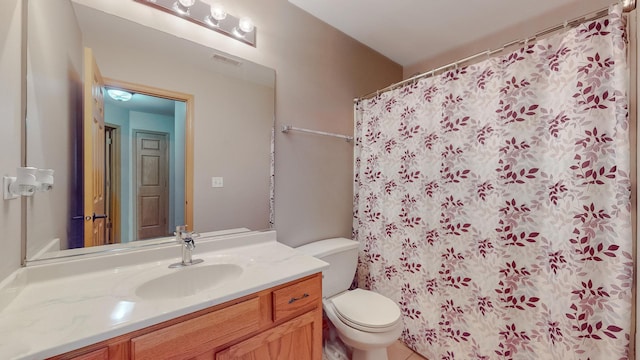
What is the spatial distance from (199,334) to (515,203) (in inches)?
59.1

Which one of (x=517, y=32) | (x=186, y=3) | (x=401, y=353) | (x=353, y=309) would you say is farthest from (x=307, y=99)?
(x=401, y=353)

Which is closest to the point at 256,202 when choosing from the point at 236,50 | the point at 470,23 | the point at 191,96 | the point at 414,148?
the point at 191,96

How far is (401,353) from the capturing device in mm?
1714

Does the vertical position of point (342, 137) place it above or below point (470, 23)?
below

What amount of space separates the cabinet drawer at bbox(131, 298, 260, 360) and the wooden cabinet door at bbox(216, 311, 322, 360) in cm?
5

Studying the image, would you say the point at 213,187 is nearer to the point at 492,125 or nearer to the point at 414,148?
the point at 414,148

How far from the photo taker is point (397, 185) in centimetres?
179

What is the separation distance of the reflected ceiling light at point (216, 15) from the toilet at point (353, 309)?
1.45 meters

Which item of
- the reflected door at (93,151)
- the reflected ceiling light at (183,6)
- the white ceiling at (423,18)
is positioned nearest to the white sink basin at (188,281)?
the reflected door at (93,151)

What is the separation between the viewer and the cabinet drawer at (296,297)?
98 cm

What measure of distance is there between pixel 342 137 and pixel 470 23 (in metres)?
1.21

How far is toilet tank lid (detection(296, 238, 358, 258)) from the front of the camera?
64.1 inches

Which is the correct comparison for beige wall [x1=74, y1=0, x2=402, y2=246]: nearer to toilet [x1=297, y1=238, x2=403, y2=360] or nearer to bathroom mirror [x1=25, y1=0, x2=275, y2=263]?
bathroom mirror [x1=25, y1=0, x2=275, y2=263]

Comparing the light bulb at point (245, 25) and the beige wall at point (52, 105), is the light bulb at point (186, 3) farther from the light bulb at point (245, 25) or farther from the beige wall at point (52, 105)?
the beige wall at point (52, 105)
